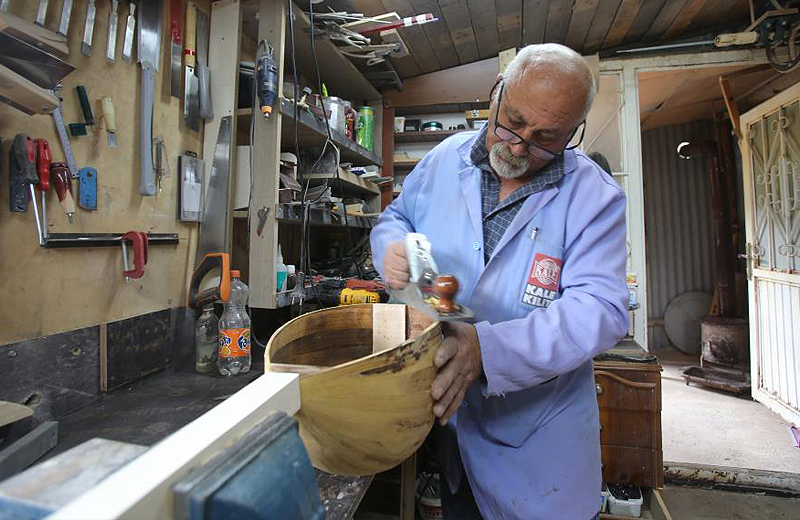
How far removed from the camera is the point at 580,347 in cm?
80

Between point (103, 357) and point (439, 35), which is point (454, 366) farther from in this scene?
point (439, 35)

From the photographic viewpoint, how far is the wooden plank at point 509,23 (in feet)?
8.09

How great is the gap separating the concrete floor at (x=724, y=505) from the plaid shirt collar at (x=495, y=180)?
2154 mm

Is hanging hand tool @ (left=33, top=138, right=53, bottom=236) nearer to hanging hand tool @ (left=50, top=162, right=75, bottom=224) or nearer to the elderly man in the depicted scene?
hanging hand tool @ (left=50, top=162, right=75, bottom=224)

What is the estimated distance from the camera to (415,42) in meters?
2.68

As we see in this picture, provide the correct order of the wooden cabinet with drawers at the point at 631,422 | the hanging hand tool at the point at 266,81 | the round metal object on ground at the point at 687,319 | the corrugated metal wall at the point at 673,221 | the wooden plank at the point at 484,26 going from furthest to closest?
the corrugated metal wall at the point at 673,221 → the round metal object on ground at the point at 687,319 → the wooden plank at the point at 484,26 → the wooden cabinet with drawers at the point at 631,422 → the hanging hand tool at the point at 266,81

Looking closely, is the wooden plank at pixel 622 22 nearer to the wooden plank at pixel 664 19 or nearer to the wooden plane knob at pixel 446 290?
the wooden plank at pixel 664 19

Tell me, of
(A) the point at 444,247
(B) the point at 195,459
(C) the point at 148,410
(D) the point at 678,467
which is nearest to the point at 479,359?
(A) the point at 444,247

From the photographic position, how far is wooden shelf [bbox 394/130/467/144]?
3150mm

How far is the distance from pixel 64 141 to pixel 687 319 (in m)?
5.99

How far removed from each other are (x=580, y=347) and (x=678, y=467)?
2.27 metres

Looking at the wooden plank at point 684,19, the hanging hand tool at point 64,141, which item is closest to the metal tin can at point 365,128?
the hanging hand tool at point 64,141

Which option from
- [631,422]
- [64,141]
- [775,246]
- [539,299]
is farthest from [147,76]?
[775,246]

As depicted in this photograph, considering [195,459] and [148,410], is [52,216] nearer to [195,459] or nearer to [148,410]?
[148,410]
